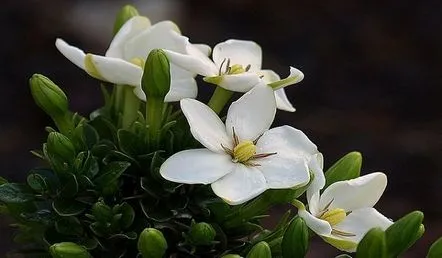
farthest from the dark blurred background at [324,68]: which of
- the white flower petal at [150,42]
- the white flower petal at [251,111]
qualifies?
the white flower petal at [251,111]

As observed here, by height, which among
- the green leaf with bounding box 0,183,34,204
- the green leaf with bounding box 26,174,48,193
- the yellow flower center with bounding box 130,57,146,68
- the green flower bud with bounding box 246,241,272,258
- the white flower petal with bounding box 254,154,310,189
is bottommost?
the green flower bud with bounding box 246,241,272,258

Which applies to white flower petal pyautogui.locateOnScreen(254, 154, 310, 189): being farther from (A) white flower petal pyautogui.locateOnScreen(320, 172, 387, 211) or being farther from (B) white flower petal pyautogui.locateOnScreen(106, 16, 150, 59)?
(B) white flower petal pyautogui.locateOnScreen(106, 16, 150, 59)

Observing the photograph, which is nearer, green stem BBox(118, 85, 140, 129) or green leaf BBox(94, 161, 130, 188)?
green leaf BBox(94, 161, 130, 188)

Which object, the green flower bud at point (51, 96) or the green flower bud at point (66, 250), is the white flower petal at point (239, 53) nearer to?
the green flower bud at point (51, 96)

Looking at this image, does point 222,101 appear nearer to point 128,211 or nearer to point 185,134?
Answer: point 185,134

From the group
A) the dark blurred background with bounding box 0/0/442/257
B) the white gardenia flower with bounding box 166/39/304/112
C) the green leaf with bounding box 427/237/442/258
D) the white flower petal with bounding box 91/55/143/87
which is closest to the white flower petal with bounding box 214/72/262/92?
the white gardenia flower with bounding box 166/39/304/112

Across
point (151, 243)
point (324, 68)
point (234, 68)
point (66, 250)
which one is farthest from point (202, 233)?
point (324, 68)

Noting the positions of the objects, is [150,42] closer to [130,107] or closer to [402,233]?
[130,107]

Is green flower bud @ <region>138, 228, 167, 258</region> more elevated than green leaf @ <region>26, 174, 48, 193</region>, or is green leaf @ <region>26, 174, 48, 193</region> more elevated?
green leaf @ <region>26, 174, 48, 193</region>
